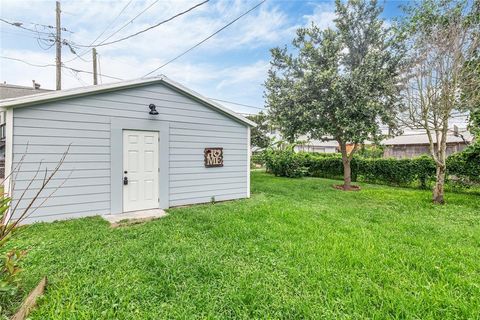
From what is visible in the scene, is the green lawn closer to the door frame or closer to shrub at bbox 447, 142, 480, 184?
the door frame

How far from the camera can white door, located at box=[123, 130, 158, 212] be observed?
17.4ft

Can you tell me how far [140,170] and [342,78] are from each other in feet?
24.8

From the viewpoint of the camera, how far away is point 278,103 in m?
9.62

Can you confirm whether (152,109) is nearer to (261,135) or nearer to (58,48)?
(58,48)

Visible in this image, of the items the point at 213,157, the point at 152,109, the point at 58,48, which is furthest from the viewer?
the point at 58,48

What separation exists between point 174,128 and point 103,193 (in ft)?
7.39

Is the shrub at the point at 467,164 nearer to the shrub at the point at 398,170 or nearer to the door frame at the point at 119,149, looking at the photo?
the shrub at the point at 398,170

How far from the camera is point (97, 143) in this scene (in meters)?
4.96

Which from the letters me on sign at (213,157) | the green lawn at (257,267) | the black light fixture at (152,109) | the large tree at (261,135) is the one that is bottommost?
the green lawn at (257,267)

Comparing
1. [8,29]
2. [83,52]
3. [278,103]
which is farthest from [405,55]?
[8,29]

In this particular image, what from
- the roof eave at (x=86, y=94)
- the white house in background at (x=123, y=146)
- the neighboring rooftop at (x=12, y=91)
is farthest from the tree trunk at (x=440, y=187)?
the neighboring rooftop at (x=12, y=91)

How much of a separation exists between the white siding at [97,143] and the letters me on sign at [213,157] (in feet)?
0.47

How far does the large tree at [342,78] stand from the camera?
26.6ft

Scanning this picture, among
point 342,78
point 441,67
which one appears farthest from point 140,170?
point 441,67
